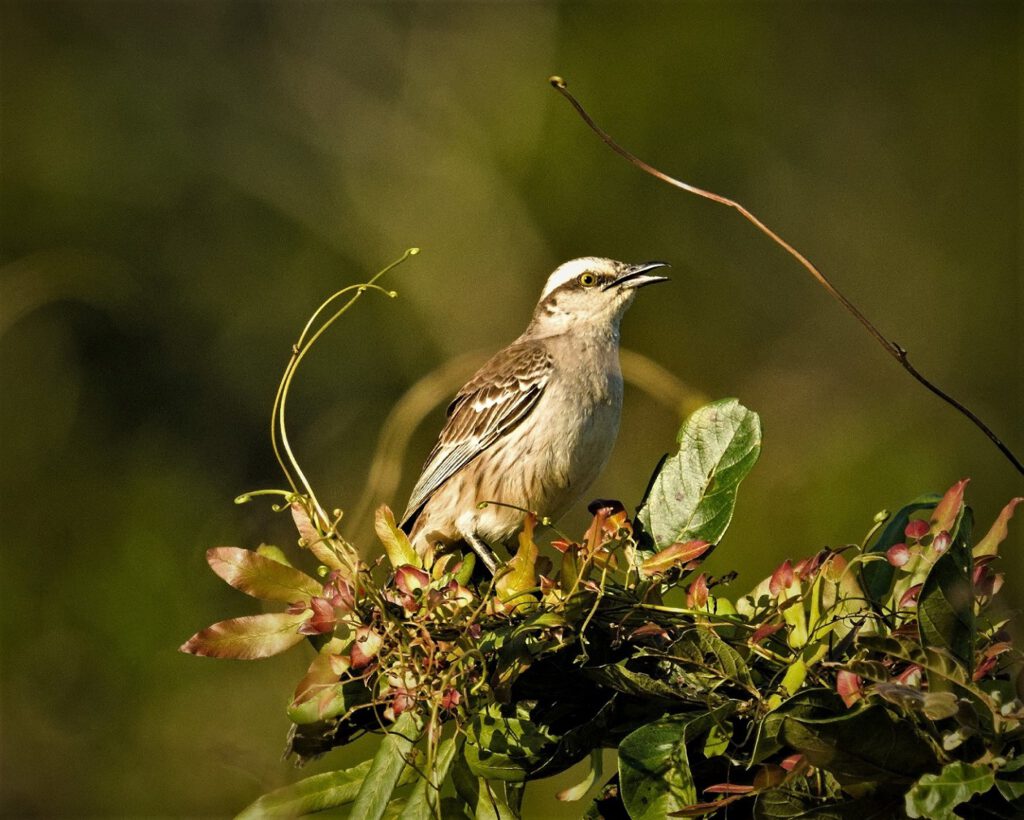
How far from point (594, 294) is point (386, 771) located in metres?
3.58

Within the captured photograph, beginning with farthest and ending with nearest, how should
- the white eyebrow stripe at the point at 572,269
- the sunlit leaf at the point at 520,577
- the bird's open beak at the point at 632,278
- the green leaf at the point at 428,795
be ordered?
the white eyebrow stripe at the point at 572,269 → the bird's open beak at the point at 632,278 → the sunlit leaf at the point at 520,577 → the green leaf at the point at 428,795

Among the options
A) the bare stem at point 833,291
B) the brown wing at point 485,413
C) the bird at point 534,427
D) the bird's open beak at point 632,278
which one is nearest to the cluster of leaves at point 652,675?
the bare stem at point 833,291

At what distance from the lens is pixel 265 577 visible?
2.20 m

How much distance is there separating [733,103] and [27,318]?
4382mm

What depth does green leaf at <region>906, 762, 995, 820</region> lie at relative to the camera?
169 cm

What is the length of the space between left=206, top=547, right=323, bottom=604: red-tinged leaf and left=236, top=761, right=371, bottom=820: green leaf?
1.08 feet

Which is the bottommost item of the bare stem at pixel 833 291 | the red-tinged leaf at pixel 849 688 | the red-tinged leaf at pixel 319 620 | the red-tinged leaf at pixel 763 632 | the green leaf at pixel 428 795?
the green leaf at pixel 428 795

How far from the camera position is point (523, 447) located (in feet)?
15.8

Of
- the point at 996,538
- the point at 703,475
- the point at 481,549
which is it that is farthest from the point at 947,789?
the point at 481,549

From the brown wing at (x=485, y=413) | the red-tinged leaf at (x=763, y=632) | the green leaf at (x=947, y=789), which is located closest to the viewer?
the green leaf at (x=947, y=789)

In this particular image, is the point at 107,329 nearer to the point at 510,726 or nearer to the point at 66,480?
the point at 66,480

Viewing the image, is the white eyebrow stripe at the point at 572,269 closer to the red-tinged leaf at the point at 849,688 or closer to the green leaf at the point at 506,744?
the green leaf at the point at 506,744

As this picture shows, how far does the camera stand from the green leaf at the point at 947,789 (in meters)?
1.69

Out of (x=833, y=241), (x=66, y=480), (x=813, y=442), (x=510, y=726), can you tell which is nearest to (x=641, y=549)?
(x=510, y=726)
